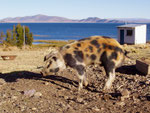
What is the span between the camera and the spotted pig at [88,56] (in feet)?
26.3

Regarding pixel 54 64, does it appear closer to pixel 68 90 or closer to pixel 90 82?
pixel 68 90

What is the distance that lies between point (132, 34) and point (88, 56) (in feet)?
91.7

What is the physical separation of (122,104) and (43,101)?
6.72ft

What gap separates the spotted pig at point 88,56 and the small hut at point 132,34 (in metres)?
27.2

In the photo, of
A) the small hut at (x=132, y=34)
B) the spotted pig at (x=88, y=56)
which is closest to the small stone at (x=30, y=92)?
the spotted pig at (x=88, y=56)

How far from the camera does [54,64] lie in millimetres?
8195

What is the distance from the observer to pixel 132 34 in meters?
35.1

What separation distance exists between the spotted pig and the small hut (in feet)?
89.4

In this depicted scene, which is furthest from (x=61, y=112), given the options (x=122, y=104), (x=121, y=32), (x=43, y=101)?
(x=121, y=32)

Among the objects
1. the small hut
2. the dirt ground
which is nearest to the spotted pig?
the dirt ground

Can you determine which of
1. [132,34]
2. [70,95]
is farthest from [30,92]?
[132,34]

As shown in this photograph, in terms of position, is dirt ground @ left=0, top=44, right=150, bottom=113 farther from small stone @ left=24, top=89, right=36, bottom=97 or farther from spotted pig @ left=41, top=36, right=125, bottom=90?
spotted pig @ left=41, top=36, right=125, bottom=90

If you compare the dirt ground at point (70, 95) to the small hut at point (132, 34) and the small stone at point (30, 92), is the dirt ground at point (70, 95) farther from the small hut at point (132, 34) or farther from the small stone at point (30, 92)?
the small hut at point (132, 34)

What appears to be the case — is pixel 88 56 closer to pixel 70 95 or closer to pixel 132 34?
pixel 70 95
